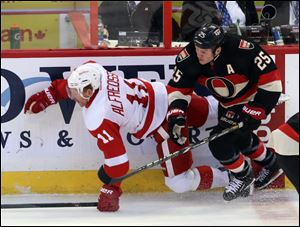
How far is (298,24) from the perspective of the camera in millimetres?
4215

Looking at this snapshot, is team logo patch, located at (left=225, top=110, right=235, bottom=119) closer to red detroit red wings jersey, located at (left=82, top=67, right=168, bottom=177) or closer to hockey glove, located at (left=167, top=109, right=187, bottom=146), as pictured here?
hockey glove, located at (left=167, top=109, right=187, bottom=146)

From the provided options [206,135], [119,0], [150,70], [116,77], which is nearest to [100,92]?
[116,77]

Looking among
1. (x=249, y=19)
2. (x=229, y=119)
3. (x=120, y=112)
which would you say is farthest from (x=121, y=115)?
(x=249, y=19)

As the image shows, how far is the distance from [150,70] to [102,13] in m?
0.43

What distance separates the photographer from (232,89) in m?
3.81

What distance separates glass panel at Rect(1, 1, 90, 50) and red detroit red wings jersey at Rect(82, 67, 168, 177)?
0.42 meters

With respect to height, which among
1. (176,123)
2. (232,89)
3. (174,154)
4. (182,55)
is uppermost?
(182,55)

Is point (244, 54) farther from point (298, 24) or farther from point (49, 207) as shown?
point (49, 207)

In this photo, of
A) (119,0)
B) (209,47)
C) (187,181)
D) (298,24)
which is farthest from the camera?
(119,0)

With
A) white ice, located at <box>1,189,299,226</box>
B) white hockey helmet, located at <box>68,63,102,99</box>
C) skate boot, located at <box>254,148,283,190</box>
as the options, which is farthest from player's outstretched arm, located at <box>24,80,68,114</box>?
skate boot, located at <box>254,148,283,190</box>

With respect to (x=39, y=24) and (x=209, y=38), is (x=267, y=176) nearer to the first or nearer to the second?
(x=209, y=38)

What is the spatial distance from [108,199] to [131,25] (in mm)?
987

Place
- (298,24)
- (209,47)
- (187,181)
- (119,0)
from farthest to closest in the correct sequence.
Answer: (119,0) < (298,24) < (187,181) < (209,47)

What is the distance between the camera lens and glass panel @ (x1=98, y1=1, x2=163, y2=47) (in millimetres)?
4129
